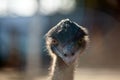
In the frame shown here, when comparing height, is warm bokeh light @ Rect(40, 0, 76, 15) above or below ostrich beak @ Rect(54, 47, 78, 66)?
above

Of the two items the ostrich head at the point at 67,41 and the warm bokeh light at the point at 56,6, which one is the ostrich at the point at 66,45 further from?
the warm bokeh light at the point at 56,6

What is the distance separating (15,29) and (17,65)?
2.17 feet

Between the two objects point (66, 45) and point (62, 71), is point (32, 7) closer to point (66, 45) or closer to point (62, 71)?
point (62, 71)

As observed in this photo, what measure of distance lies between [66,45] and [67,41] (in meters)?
0.03

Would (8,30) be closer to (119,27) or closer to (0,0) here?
(0,0)

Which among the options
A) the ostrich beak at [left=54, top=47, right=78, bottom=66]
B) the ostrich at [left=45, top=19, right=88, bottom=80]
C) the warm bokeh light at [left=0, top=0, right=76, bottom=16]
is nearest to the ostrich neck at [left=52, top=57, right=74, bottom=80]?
the ostrich at [left=45, top=19, right=88, bottom=80]

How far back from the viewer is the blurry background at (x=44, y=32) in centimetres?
1016

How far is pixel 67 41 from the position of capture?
3.21 m

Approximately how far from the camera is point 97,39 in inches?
410

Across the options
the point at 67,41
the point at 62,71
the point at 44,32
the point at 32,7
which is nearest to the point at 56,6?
the point at 32,7

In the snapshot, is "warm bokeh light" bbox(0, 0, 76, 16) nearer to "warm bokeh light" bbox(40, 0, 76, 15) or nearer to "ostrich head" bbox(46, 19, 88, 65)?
"warm bokeh light" bbox(40, 0, 76, 15)

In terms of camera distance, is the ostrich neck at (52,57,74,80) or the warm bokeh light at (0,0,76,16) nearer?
the ostrich neck at (52,57,74,80)

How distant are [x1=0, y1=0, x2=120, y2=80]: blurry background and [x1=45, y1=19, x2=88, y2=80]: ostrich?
19.7 ft

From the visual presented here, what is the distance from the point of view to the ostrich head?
3191mm
